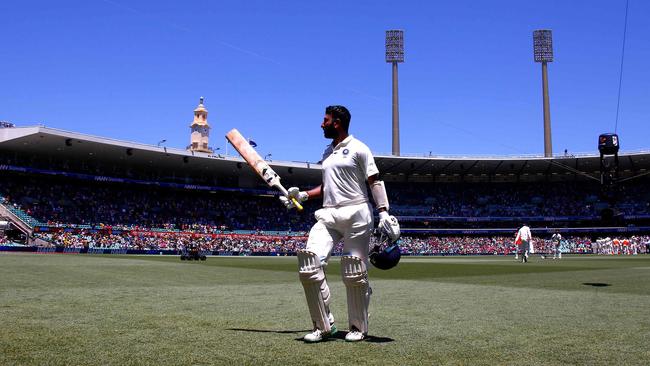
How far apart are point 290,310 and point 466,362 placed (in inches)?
160

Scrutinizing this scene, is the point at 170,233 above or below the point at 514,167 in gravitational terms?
below

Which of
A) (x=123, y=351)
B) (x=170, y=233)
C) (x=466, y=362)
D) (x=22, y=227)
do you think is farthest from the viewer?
(x=170, y=233)

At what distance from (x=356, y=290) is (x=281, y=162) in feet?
202

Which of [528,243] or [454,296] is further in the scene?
[528,243]

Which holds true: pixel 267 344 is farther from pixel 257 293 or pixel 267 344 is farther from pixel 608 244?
pixel 608 244

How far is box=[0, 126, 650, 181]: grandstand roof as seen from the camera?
51.5 meters

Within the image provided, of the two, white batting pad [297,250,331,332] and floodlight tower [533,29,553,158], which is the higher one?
floodlight tower [533,29,553,158]

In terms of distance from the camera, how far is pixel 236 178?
235 ft

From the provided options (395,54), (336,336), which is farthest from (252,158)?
(395,54)

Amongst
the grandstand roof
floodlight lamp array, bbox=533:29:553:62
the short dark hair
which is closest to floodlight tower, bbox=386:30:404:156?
the grandstand roof

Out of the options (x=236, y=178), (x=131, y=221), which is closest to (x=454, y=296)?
(x=131, y=221)

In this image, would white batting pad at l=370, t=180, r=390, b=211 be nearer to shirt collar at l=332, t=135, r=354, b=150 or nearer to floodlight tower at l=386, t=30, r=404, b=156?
shirt collar at l=332, t=135, r=354, b=150

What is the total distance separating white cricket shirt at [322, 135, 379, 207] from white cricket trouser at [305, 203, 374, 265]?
0.11 metres

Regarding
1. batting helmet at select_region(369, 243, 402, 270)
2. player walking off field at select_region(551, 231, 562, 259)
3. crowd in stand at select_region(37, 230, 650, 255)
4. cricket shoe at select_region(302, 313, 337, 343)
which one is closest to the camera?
cricket shoe at select_region(302, 313, 337, 343)
